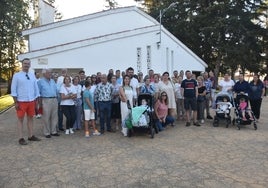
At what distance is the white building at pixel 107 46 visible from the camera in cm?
1841

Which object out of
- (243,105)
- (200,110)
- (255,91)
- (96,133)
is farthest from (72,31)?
(243,105)

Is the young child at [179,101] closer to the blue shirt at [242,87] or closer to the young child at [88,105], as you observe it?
the blue shirt at [242,87]

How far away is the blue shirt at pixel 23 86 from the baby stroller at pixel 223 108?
6162 mm

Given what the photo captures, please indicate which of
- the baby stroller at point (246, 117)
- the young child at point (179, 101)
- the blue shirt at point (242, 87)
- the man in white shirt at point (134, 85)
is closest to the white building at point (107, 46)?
the young child at point (179, 101)

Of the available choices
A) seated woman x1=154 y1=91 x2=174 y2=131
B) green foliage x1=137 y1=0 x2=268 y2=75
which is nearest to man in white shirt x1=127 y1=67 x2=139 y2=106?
seated woman x1=154 y1=91 x2=174 y2=131

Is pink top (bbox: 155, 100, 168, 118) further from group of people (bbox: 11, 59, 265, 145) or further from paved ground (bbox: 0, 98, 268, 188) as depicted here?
paved ground (bbox: 0, 98, 268, 188)

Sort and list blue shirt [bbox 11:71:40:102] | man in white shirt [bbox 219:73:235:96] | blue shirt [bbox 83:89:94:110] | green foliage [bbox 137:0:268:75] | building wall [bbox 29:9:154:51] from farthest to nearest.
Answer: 1. green foliage [bbox 137:0:268:75]
2. building wall [bbox 29:9:154:51]
3. man in white shirt [bbox 219:73:235:96]
4. blue shirt [bbox 83:89:94:110]
5. blue shirt [bbox 11:71:40:102]

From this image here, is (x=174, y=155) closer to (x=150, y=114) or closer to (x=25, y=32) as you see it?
(x=150, y=114)

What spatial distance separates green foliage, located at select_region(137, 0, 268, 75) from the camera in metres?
32.9

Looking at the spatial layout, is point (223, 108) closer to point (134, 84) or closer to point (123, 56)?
point (134, 84)

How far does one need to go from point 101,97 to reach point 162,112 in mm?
2127

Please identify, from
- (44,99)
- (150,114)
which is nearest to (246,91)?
(150,114)

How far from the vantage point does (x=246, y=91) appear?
12.1m

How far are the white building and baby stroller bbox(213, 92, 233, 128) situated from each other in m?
9.01
